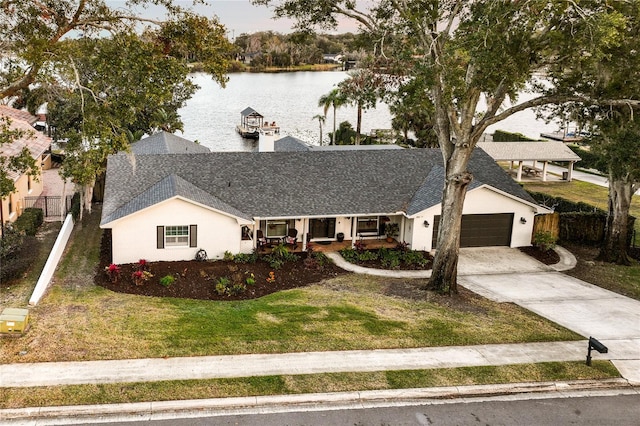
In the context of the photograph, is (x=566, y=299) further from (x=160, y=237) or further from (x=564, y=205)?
(x=160, y=237)

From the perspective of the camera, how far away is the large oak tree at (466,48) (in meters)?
16.7

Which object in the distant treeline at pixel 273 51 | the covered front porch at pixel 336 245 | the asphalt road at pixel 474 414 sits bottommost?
the asphalt road at pixel 474 414

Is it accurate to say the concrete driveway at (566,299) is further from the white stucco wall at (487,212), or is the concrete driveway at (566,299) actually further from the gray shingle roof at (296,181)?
the gray shingle roof at (296,181)

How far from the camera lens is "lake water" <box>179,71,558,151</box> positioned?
262ft

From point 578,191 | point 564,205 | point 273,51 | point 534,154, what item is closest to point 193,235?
point 564,205

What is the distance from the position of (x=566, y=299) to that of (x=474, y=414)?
34.2ft

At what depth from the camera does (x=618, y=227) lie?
28016 mm

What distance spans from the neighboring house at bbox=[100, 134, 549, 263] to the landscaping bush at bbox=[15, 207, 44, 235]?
431 centimetres

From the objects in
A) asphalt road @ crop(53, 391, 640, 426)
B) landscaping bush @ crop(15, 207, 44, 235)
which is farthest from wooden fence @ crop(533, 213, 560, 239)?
landscaping bush @ crop(15, 207, 44, 235)

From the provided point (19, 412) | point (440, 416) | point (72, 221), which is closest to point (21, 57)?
point (19, 412)

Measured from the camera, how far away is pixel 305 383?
14.4 meters

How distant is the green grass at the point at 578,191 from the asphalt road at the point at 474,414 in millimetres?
28115

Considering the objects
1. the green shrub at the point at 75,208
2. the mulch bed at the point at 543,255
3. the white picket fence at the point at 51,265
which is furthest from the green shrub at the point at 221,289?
the mulch bed at the point at 543,255

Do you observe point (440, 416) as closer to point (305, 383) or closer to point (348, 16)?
point (305, 383)
